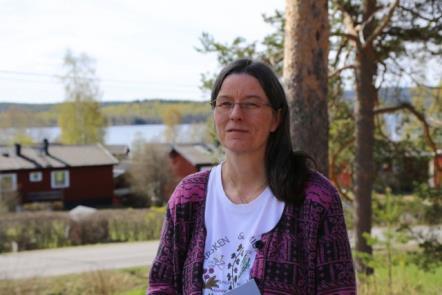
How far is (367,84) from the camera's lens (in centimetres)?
969

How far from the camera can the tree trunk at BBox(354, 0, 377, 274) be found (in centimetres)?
924

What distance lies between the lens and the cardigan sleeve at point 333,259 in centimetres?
171

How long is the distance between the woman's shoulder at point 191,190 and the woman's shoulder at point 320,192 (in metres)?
0.34

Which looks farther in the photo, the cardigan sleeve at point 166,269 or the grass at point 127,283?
the grass at point 127,283

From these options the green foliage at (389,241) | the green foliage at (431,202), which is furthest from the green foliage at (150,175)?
the green foliage at (389,241)

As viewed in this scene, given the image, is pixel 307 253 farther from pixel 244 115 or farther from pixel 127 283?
pixel 127 283

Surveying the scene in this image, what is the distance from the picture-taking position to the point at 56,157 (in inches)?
1481

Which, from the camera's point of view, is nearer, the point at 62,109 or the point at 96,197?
the point at 96,197

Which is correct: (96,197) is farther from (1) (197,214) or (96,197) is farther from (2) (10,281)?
(1) (197,214)

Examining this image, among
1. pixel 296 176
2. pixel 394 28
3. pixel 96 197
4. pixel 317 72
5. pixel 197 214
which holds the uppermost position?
pixel 394 28

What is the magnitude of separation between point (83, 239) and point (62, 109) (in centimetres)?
2659

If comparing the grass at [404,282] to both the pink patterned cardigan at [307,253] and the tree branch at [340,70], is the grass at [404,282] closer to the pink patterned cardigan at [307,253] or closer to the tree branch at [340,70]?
the tree branch at [340,70]

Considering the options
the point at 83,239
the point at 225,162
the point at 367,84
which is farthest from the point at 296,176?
the point at 83,239

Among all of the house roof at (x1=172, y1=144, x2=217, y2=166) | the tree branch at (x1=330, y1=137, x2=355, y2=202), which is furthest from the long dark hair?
the house roof at (x1=172, y1=144, x2=217, y2=166)
